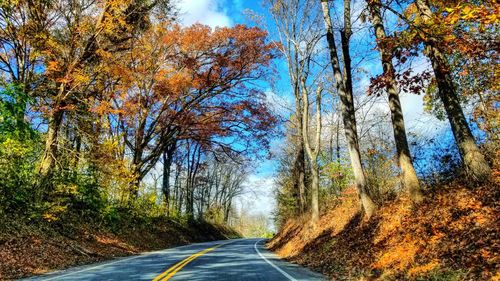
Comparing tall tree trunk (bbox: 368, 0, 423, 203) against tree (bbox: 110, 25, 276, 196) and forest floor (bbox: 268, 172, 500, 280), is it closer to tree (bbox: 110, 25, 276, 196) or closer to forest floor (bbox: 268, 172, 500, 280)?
forest floor (bbox: 268, 172, 500, 280)

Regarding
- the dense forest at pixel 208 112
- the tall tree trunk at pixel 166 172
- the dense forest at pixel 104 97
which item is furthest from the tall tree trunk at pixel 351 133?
the tall tree trunk at pixel 166 172

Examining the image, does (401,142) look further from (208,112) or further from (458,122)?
(208,112)

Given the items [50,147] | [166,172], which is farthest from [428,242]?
[166,172]

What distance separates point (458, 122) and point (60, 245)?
13.9 metres

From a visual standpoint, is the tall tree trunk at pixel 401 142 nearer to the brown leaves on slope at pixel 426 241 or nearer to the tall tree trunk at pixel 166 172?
the brown leaves on slope at pixel 426 241

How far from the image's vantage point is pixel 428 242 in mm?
7340

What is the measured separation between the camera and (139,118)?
22297 mm

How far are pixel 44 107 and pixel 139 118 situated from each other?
7.19m

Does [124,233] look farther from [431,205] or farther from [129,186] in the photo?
[431,205]

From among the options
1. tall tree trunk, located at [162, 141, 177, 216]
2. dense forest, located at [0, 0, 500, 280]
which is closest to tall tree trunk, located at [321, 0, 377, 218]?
dense forest, located at [0, 0, 500, 280]

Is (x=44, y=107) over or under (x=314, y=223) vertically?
over

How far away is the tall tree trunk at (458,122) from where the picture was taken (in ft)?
26.1

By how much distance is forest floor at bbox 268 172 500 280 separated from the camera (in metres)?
5.89

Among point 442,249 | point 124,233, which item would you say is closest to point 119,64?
point 124,233
